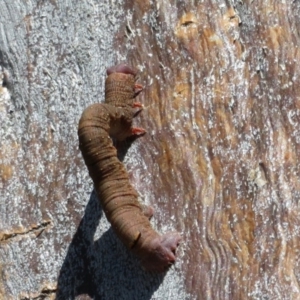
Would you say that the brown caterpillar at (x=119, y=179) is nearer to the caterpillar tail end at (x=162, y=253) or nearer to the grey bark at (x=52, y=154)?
the caterpillar tail end at (x=162, y=253)

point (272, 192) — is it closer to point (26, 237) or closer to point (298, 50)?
point (298, 50)

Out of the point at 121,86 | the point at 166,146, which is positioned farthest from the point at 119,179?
the point at 121,86

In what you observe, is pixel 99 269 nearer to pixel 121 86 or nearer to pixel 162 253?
pixel 162 253

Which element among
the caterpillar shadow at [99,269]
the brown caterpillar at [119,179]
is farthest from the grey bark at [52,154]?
the brown caterpillar at [119,179]

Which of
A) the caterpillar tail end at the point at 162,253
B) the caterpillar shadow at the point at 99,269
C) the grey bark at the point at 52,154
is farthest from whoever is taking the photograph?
the grey bark at the point at 52,154

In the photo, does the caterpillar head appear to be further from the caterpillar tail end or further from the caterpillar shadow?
the caterpillar tail end

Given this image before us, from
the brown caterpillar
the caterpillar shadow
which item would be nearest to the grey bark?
the caterpillar shadow

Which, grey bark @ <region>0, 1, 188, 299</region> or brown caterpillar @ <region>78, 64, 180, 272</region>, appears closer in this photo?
brown caterpillar @ <region>78, 64, 180, 272</region>

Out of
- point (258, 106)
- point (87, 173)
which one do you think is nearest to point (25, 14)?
point (87, 173)

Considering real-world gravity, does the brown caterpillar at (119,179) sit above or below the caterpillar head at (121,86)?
below

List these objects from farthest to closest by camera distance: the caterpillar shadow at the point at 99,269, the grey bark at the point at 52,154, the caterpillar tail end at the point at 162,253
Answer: the grey bark at the point at 52,154 < the caterpillar shadow at the point at 99,269 < the caterpillar tail end at the point at 162,253
